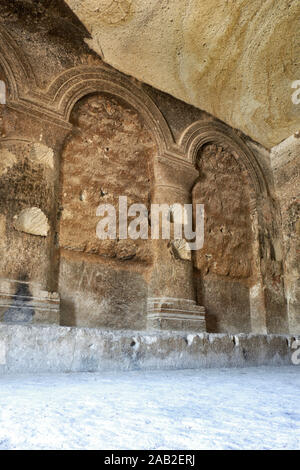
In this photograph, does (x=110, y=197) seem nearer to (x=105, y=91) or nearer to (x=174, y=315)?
(x=105, y=91)

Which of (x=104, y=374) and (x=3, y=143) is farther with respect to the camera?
(x=3, y=143)

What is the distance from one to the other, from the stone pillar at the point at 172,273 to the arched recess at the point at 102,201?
128 millimetres

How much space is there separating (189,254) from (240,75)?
2.56m

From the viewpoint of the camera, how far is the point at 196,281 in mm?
4934

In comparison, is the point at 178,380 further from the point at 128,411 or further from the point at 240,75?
the point at 240,75

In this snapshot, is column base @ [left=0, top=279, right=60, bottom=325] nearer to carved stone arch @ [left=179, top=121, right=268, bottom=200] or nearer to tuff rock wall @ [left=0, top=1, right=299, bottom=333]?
tuff rock wall @ [left=0, top=1, right=299, bottom=333]

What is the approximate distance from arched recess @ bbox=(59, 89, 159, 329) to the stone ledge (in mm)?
1322

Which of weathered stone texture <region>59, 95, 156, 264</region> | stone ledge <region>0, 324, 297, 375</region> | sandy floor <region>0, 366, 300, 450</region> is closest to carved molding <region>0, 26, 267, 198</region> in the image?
weathered stone texture <region>59, 95, 156, 264</region>

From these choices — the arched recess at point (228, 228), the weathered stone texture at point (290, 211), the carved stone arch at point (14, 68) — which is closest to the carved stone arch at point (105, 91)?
the carved stone arch at point (14, 68)

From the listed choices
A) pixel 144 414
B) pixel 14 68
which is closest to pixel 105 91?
pixel 14 68

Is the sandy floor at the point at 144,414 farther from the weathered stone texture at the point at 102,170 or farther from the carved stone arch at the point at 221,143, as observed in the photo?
the carved stone arch at the point at 221,143

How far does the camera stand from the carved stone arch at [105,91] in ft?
13.9
